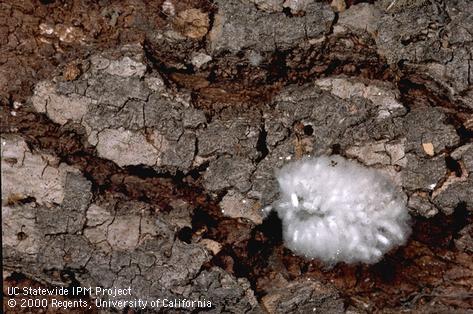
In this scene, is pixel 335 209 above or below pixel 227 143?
below

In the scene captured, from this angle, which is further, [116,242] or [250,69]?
[250,69]

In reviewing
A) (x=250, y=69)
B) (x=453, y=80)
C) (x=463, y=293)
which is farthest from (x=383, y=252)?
(x=250, y=69)

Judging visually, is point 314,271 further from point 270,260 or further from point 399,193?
point 399,193
